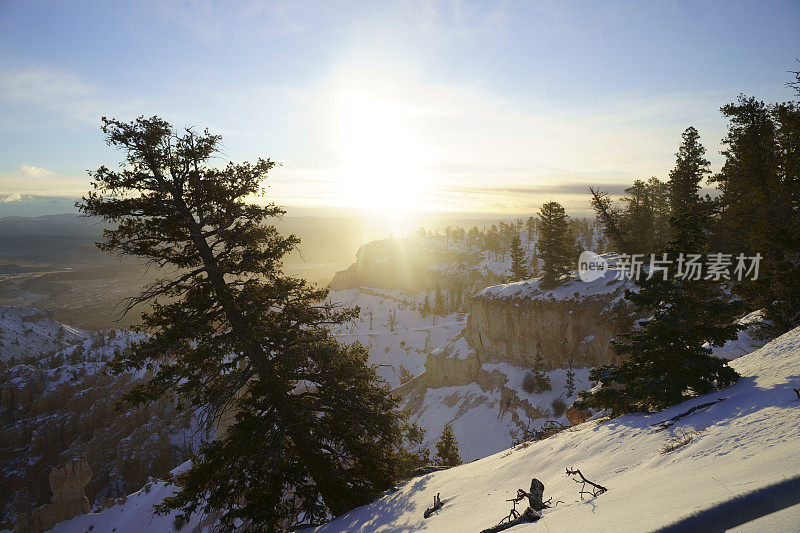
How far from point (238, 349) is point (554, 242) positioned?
134 ft

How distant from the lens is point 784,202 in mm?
16891

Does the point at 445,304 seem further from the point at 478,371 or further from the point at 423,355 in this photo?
the point at 478,371

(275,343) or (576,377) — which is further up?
(275,343)

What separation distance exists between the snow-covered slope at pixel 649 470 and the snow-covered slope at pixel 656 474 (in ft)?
0.06

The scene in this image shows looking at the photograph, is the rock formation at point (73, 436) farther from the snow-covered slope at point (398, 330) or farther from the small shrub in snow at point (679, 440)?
the small shrub in snow at point (679, 440)

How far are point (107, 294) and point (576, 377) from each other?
216615 millimetres

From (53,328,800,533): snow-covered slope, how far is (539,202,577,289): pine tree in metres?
33.9

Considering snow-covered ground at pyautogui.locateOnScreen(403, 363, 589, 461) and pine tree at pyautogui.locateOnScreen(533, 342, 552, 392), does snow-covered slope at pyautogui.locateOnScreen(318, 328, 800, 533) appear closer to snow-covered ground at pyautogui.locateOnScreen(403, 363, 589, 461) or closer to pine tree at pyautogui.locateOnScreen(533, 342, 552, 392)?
snow-covered ground at pyautogui.locateOnScreen(403, 363, 589, 461)

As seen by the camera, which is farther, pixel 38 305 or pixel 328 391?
pixel 38 305

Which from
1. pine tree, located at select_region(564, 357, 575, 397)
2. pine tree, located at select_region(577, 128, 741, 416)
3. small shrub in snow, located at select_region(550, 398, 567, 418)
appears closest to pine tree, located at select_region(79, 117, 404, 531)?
pine tree, located at select_region(577, 128, 741, 416)

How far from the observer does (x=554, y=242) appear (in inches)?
1668

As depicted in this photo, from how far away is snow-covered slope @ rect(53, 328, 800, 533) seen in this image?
291 centimetres

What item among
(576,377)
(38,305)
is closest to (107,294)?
(38,305)

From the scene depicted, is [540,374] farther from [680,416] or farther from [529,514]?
Answer: [529,514]
